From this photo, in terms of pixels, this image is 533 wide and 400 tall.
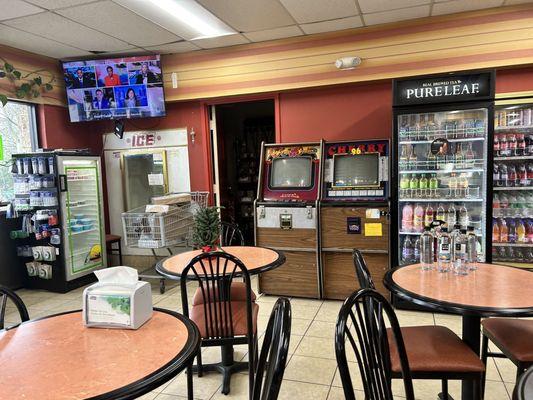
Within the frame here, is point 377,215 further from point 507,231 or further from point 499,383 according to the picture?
point 499,383

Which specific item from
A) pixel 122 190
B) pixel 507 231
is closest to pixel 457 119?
pixel 507 231

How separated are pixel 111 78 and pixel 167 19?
1.61 metres

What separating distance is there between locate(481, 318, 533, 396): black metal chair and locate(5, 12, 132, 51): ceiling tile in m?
4.71

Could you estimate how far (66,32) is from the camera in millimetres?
4434

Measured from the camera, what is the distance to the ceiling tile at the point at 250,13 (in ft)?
12.6

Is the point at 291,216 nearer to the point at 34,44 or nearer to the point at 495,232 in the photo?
the point at 495,232

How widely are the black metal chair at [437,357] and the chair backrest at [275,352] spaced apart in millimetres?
839

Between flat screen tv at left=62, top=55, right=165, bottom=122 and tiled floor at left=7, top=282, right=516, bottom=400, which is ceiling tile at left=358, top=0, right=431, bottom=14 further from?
tiled floor at left=7, top=282, right=516, bottom=400

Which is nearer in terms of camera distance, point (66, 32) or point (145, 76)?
point (66, 32)

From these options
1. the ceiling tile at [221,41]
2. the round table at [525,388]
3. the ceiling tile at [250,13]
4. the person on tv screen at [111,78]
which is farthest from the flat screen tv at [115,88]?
the round table at [525,388]

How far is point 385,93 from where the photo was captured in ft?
15.7

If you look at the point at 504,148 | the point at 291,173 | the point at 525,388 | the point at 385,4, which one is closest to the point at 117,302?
the point at 525,388

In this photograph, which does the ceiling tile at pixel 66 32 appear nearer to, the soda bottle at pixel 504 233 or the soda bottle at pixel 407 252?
the soda bottle at pixel 407 252

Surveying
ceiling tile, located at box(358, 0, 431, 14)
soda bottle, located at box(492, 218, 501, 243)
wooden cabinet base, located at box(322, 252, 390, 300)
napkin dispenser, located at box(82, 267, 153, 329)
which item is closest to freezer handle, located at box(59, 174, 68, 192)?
wooden cabinet base, located at box(322, 252, 390, 300)
